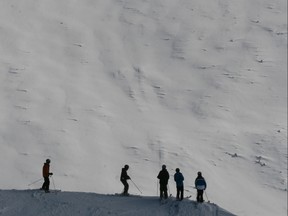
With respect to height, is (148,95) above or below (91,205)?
above

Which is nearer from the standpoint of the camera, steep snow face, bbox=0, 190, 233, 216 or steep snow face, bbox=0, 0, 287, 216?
steep snow face, bbox=0, 190, 233, 216

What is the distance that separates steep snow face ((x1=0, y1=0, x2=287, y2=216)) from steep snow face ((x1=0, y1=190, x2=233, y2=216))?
544cm

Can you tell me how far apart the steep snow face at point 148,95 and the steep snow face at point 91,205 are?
5443 millimetres

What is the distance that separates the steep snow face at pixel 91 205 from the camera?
18.0 m

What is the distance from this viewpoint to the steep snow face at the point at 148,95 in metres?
26.9

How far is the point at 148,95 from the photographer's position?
33000 mm

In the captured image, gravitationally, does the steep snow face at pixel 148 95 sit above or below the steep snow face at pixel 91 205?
above

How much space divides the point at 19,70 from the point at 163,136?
1040cm

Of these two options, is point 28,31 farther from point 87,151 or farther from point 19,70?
point 87,151

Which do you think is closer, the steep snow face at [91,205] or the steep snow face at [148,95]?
the steep snow face at [91,205]

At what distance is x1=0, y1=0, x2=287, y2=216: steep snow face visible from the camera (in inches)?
1059

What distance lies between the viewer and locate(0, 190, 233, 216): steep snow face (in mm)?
18000

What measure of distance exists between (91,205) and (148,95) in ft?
49.7

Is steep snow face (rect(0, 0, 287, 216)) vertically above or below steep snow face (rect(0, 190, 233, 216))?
above
